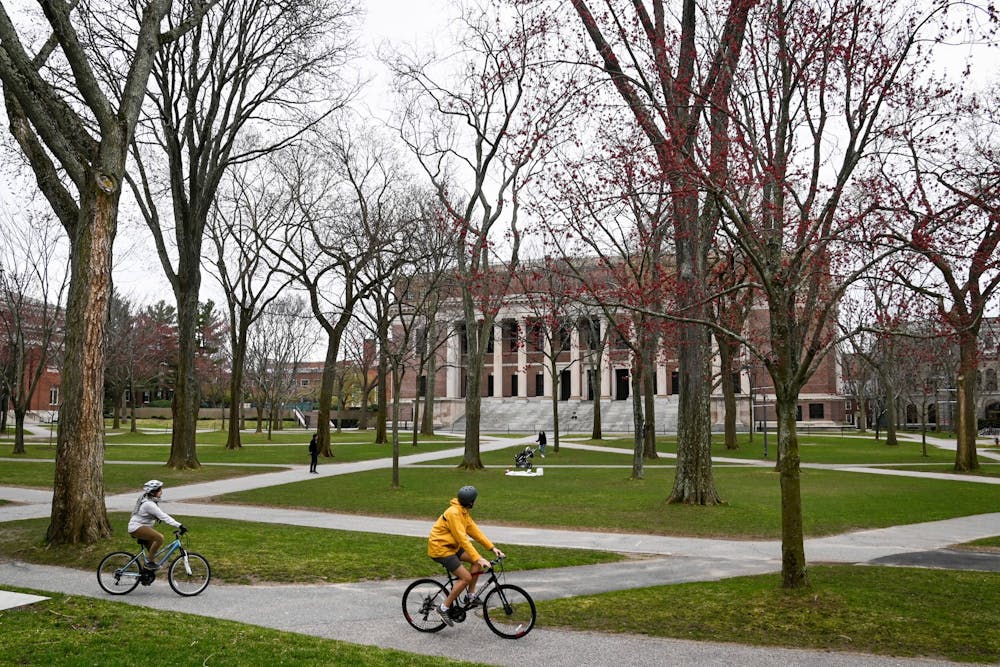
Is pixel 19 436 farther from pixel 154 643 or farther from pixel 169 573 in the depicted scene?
pixel 154 643

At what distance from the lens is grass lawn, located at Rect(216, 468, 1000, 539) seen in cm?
1600

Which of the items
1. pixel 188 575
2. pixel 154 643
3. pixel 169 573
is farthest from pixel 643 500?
pixel 154 643

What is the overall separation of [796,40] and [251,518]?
13414 millimetres

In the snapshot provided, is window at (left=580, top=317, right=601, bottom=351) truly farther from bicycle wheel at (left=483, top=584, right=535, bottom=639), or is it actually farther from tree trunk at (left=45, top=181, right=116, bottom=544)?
bicycle wheel at (left=483, top=584, right=535, bottom=639)

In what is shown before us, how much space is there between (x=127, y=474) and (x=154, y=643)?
19872 millimetres

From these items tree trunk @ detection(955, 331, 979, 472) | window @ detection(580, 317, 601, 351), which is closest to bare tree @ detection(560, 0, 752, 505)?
tree trunk @ detection(955, 331, 979, 472)

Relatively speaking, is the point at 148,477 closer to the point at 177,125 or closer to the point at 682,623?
the point at 177,125

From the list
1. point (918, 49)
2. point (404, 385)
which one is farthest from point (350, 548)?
point (404, 385)

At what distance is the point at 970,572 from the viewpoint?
10961mm

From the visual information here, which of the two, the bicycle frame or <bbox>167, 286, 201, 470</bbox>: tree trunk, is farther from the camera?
<bbox>167, 286, 201, 470</bbox>: tree trunk

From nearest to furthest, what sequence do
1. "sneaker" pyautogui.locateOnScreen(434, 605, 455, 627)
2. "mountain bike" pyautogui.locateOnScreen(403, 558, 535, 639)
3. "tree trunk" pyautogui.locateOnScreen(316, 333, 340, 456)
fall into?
"mountain bike" pyautogui.locateOnScreen(403, 558, 535, 639) → "sneaker" pyautogui.locateOnScreen(434, 605, 455, 627) → "tree trunk" pyautogui.locateOnScreen(316, 333, 340, 456)

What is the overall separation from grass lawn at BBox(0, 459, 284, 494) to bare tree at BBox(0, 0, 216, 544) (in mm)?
9415

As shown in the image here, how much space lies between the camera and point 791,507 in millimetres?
9289

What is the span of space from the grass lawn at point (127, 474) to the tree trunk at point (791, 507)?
17.8 m
